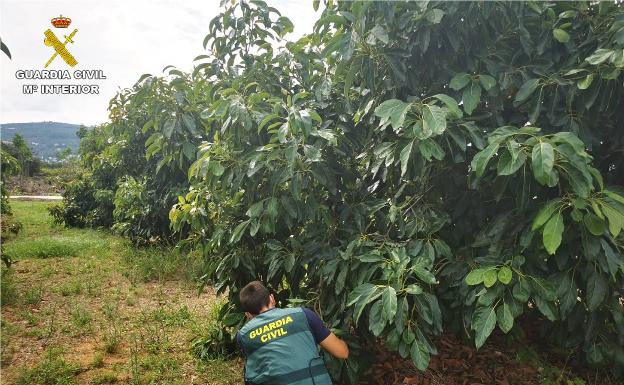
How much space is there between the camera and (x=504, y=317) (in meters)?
1.84

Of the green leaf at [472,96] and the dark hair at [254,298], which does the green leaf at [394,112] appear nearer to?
the green leaf at [472,96]

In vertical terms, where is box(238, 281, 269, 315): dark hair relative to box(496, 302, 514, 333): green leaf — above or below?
below

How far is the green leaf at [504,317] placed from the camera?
1791mm

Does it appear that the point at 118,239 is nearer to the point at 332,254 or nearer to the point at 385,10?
the point at 332,254

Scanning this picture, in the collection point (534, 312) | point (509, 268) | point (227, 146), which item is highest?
point (227, 146)

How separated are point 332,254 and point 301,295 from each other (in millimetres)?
627

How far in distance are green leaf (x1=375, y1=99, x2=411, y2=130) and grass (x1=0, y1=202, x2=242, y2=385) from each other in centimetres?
237

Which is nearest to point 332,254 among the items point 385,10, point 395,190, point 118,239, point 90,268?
point 395,190

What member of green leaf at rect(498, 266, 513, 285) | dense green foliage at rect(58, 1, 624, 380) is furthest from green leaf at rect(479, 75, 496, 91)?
green leaf at rect(498, 266, 513, 285)

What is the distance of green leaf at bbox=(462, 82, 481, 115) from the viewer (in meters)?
2.18

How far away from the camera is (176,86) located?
10.5ft

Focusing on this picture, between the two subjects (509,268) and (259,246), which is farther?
(259,246)

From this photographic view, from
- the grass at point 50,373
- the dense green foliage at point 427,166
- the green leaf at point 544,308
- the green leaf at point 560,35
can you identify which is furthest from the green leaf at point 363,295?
the grass at point 50,373

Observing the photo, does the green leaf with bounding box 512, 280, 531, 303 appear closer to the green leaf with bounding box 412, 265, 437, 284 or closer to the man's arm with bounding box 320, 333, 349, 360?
the green leaf with bounding box 412, 265, 437, 284
